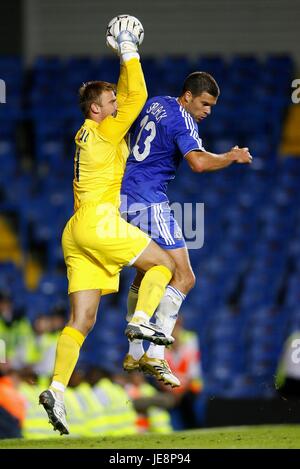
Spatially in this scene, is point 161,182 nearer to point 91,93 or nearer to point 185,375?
point 91,93

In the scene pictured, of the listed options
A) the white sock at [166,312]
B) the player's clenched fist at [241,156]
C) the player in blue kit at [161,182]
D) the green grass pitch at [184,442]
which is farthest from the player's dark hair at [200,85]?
the green grass pitch at [184,442]

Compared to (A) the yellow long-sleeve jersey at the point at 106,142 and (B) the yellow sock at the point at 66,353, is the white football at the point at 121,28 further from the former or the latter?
(B) the yellow sock at the point at 66,353

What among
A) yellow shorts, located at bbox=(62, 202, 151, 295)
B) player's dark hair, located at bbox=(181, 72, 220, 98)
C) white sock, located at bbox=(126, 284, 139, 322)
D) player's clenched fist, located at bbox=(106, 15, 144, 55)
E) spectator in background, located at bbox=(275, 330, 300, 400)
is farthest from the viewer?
spectator in background, located at bbox=(275, 330, 300, 400)

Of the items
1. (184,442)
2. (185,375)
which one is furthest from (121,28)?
(185,375)

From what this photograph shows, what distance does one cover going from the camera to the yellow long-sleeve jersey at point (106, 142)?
7152mm

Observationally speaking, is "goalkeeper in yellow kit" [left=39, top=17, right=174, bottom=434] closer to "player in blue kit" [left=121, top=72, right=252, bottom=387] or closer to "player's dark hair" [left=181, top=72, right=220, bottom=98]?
"player in blue kit" [left=121, top=72, right=252, bottom=387]

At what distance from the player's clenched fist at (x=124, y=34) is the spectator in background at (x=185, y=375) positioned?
5750mm

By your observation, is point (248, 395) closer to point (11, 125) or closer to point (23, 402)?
point (23, 402)

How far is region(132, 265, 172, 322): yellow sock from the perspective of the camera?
7129 mm

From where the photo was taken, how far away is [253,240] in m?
15.9

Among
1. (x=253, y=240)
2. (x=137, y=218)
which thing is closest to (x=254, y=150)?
(x=253, y=240)

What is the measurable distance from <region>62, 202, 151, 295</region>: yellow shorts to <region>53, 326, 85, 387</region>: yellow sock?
30 cm

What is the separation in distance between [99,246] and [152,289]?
452mm

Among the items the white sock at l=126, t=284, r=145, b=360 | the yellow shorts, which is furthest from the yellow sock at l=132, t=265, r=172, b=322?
the white sock at l=126, t=284, r=145, b=360
